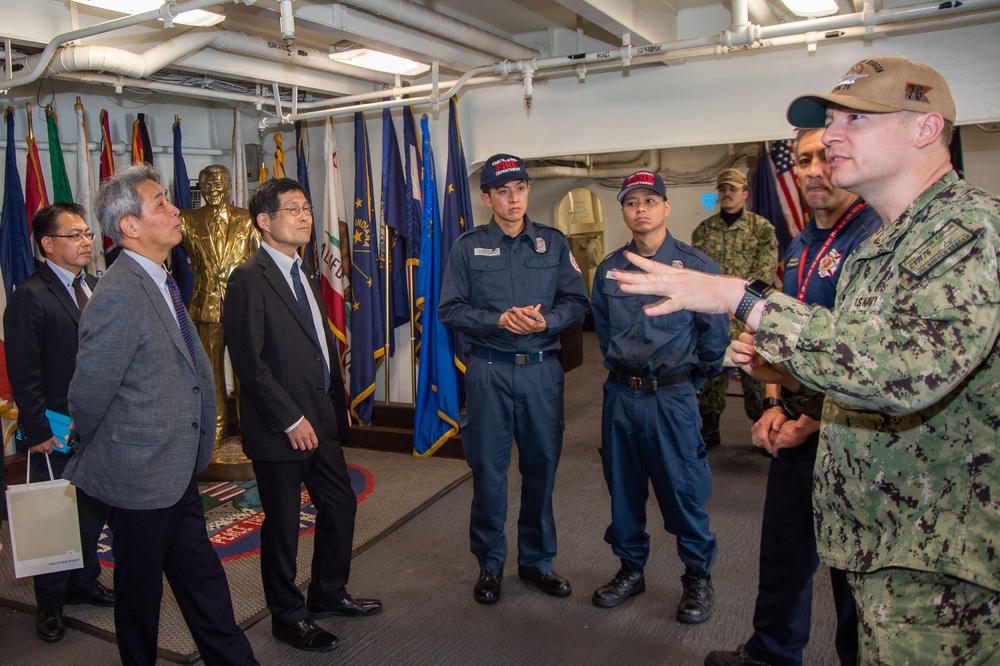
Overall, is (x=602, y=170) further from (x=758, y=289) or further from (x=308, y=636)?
(x=758, y=289)

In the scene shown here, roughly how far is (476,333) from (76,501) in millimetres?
1585

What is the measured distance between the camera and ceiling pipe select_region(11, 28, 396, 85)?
3.50 meters

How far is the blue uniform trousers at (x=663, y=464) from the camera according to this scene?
2.78 metres

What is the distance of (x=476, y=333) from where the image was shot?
296 centimetres

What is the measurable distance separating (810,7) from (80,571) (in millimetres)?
4218

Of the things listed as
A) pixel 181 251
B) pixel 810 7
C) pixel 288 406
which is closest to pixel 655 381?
pixel 288 406

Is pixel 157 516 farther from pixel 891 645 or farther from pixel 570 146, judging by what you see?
pixel 570 146

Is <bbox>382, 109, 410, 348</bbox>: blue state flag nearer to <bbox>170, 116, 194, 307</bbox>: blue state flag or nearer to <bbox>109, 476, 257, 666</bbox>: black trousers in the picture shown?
<bbox>170, 116, 194, 307</bbox>: blue state flag

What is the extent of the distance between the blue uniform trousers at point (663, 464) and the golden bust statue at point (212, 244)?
9.32 ft

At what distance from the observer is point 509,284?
301 cm

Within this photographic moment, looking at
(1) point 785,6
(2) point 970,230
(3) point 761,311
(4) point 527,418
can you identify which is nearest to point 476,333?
(4) point 527,418

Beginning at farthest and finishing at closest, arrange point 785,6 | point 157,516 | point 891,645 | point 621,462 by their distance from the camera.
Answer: point 785,6
point 621,462
point 157,516
point 891,645

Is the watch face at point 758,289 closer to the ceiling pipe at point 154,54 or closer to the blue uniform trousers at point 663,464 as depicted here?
the blue uniform trousers at point 663,464

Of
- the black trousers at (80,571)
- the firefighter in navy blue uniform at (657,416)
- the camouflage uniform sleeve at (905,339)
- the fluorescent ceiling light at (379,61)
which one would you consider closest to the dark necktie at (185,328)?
the black trousers at (80,571)
